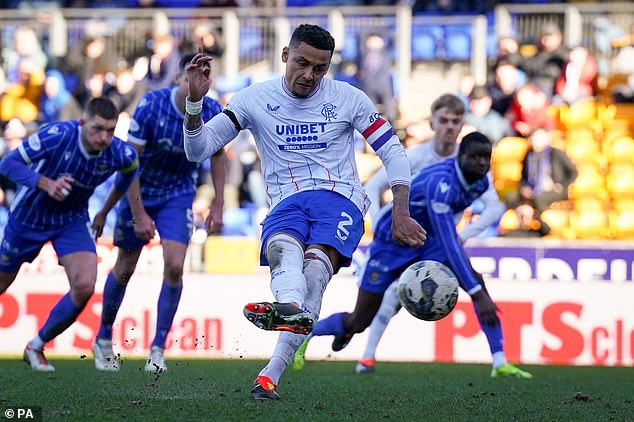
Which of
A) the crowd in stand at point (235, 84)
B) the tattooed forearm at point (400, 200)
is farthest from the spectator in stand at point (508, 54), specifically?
the tattooed forearm at point (400, 200)

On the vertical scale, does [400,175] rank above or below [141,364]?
above

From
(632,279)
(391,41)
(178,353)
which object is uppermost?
(391,41)

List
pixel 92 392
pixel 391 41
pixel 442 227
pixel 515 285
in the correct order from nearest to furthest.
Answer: pixel 92 392 < pixel 442 227 < pixel 515 285 < pixel 391 41

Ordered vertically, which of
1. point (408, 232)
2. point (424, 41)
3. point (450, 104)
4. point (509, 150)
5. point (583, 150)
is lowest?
point (408, 232)

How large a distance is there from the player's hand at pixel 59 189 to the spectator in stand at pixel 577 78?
12.2m

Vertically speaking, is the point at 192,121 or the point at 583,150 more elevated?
the point at 583,150

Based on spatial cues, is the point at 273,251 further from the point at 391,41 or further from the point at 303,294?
the point at 391,41

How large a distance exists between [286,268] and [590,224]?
12.1 metres

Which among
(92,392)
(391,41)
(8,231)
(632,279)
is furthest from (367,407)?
(391,41)

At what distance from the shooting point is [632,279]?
1458cm

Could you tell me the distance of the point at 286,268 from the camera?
6824mm

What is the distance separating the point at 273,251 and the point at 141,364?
17.3ft

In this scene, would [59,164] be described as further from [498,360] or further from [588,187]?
[588,187]

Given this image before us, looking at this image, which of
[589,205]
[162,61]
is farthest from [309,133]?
[162,61]
